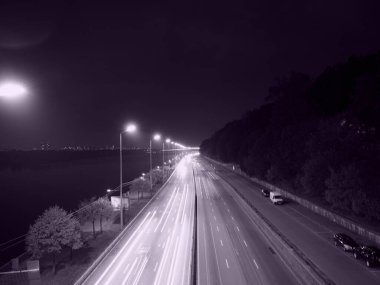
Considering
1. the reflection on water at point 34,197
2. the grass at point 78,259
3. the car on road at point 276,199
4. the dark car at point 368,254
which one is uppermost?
the car on road at point 276,199

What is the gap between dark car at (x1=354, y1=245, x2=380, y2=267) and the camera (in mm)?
25808

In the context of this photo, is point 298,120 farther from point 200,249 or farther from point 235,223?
point 200,249

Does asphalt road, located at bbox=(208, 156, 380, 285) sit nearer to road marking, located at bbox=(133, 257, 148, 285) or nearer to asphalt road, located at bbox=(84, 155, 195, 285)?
asphalt road, located at bbox=(84, 155, 195, 285)

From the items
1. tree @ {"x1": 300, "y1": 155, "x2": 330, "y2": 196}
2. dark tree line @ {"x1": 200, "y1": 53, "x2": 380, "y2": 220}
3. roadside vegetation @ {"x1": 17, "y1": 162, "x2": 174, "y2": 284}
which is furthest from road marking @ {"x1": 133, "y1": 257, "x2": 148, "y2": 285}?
tree @ {"x1": 300, "y1": 155, "x2": 330, "y2": 196}

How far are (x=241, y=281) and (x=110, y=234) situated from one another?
17.7 m

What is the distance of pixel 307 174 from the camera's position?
151 feet

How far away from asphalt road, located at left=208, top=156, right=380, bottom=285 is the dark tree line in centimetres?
332

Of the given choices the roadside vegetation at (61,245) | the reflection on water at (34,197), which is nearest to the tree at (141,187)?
the reflection on water at (34,197)

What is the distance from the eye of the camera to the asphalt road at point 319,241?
24281 mm

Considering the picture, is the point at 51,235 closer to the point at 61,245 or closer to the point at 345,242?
the point at 61,245

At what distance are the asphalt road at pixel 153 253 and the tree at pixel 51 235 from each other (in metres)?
3.88

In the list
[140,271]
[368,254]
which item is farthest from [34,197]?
[368,254]

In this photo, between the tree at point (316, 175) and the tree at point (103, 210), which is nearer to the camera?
the tree at point (103, 210)

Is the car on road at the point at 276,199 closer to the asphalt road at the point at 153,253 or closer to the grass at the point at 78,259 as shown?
the asphalt road at the point at 153,253
